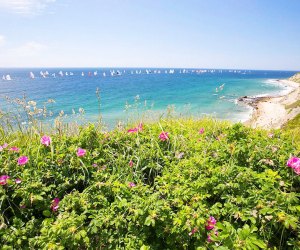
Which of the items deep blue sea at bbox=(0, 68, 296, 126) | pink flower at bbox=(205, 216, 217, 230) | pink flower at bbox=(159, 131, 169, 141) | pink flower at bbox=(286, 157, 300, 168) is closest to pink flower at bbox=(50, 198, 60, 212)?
pink flower at bbox=(205, 216, 217, 230)

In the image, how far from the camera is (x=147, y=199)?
233 cm

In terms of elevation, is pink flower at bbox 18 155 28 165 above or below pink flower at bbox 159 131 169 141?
above

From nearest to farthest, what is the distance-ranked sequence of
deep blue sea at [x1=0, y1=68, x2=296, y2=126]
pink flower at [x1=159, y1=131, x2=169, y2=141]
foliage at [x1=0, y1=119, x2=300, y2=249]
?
foliage at [x1=0, y1=119, x2=300, y2=249]
pink flower at [x1=159, y1=131, x2=169, y2=141]
deep blue sea at [x1=0, y1=68, x2=296, y2=126]

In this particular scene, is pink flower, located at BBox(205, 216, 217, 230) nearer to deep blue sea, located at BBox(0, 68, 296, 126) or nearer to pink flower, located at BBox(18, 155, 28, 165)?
pink flower, located at BBox(18, 155, 28, 165)

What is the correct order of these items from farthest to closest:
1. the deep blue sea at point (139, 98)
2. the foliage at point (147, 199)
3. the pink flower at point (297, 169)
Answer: the deep blue sea at point (139, 98) → the pink flower at point (297, 169) → the foliage at point (147, 199)

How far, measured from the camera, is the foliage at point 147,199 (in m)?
2.12

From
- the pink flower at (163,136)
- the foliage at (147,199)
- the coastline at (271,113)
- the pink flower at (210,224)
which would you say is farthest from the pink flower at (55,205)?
the coastline at (271,113)

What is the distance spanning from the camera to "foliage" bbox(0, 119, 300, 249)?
2119 millimetres

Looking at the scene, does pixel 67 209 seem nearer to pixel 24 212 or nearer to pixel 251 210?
pixel 24 212

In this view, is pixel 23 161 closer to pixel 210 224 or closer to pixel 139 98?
pixel 210 224

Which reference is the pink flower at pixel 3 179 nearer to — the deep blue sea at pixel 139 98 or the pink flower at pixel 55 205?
the pink flower at pixel 55 205

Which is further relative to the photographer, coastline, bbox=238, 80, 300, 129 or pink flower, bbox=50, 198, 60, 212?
coastline, bbox=238, 80, 300, 129

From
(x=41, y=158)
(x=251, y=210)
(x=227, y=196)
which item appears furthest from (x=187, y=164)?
(x=41, y=158)

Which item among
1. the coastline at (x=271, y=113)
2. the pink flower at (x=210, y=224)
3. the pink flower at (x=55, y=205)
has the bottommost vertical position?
the coastline at (x=271, y=113)
